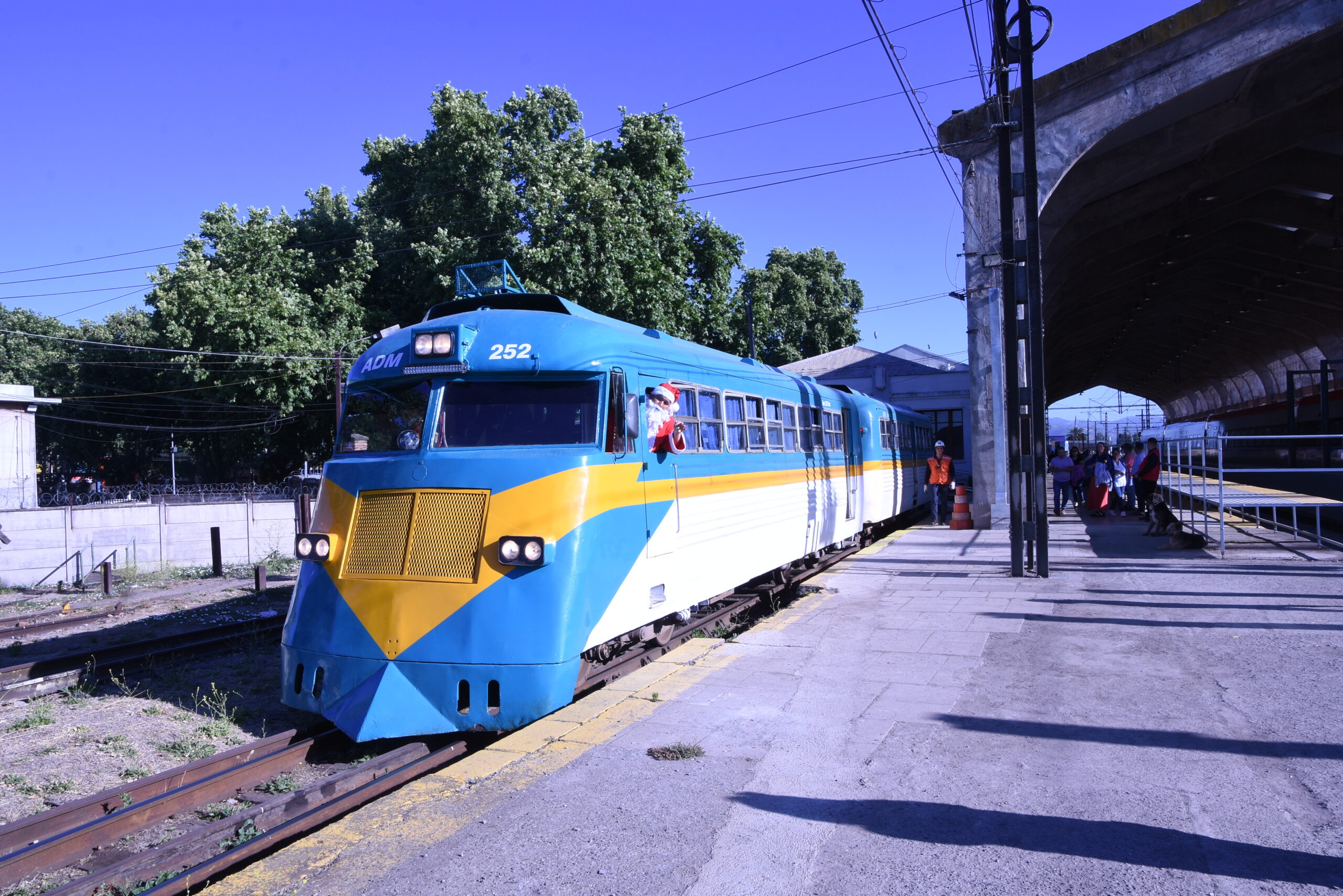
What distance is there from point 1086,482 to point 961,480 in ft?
21.7

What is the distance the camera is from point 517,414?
6836 mm

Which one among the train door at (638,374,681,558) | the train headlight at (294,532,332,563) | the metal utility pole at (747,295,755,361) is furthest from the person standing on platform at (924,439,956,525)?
the train headlight at (294,532,332,563)

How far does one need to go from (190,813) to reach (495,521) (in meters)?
2.40

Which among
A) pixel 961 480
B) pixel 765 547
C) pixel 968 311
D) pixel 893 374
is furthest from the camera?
pixel 893 374

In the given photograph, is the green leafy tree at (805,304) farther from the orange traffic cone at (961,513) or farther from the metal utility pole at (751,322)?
the orange traffic cone at (961,513)

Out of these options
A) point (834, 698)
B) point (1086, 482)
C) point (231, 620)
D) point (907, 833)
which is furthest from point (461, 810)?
point (1086, 482)

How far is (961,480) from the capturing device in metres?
29.8

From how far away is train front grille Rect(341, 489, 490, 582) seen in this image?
20.4 ft

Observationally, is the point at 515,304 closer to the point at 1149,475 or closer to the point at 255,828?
the point at 255,828

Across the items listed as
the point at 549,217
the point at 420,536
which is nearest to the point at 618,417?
the point at 420,536

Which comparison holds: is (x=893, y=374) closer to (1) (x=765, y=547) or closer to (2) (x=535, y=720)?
(1) (x=765, y=547)

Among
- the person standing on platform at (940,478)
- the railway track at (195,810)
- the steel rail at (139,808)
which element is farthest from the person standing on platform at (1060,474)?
the steel rail at (139,808)

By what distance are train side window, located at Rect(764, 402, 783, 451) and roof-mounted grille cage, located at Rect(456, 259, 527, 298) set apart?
10.3ft

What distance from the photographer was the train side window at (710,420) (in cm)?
877
